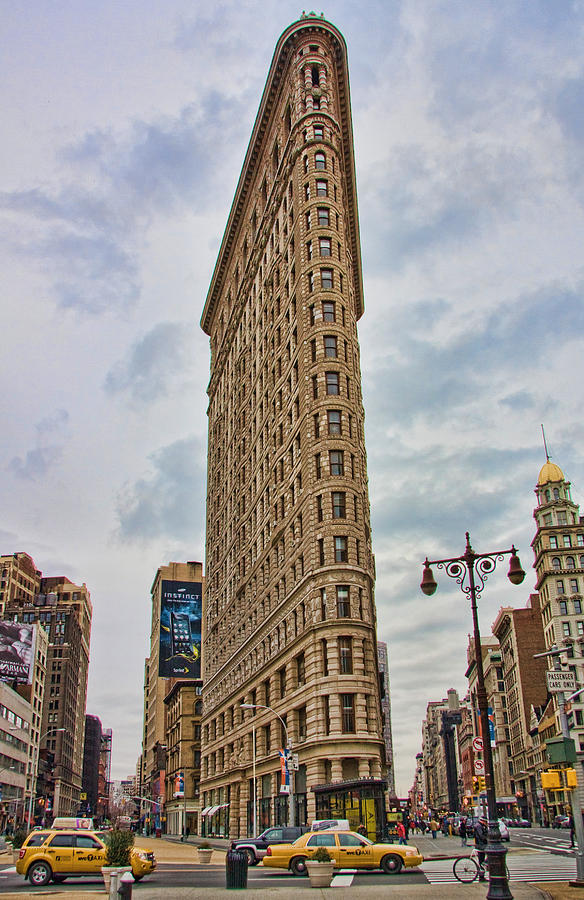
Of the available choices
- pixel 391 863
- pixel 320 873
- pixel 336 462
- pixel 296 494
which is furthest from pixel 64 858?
pixel 296 494

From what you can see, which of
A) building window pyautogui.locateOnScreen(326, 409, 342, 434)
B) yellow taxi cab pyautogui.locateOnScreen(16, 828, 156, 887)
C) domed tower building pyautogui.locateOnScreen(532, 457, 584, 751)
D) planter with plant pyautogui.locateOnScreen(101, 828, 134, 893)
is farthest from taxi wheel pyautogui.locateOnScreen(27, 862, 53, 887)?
domed tower building pyautogui.locateOnScreen(532, 457, 584, 751)

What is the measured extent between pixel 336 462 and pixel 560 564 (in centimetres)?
7667

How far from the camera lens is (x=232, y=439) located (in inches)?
3789

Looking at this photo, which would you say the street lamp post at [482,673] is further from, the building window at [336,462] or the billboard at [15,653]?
the billboard at [15,653]

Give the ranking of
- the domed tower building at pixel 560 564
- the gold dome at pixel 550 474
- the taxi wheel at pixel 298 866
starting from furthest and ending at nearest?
the gold dome at pixel 550 474, the domed tower building at pixel 560 564, the taxi wheel at pixel 298 866

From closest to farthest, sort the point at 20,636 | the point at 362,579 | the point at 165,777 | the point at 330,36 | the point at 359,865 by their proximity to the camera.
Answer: the point at 359,865, the point at 362,579, the point at 330,36, the point at 20,636, the point at 165,777

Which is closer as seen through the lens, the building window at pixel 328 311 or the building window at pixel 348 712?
the building window at pixel 348 712

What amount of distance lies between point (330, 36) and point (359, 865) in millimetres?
75511

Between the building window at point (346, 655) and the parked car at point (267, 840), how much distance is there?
45.2ft

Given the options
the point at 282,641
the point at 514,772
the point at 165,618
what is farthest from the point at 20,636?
the point at 514,772

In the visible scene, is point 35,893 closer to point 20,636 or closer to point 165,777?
point 20,636

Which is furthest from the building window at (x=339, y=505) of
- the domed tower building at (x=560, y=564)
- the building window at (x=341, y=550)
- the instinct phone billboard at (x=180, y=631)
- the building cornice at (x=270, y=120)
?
the domed tower building at (x=560, y=564)

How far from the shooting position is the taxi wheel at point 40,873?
1035 inches

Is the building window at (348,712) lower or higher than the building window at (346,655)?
lower
